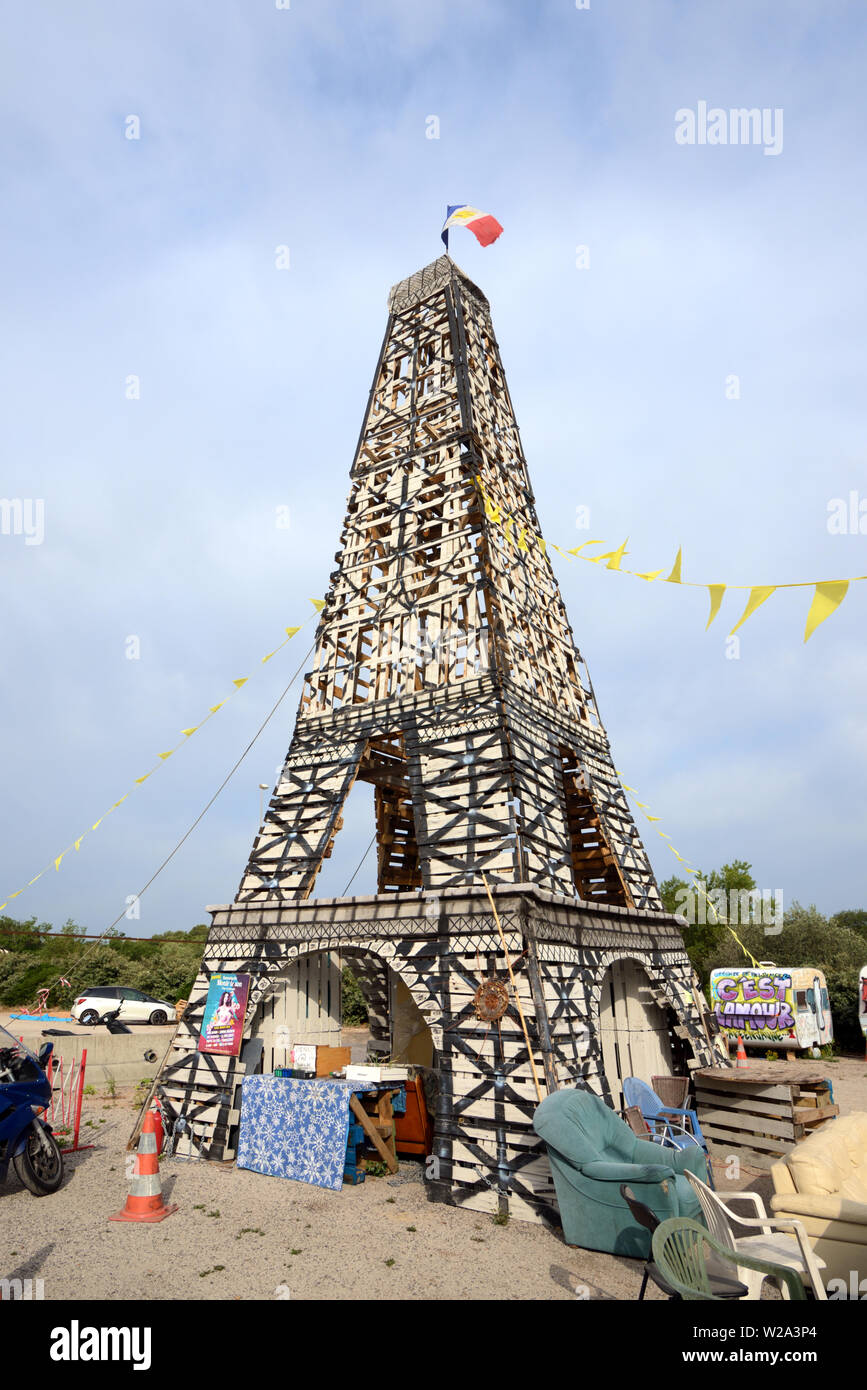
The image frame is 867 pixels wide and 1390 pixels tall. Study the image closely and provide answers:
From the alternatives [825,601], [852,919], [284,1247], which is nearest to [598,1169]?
[284,1247]

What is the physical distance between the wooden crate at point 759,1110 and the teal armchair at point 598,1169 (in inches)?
140

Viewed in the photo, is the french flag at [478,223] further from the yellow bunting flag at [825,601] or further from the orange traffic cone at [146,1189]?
the orange traffic cone at [146,1189]

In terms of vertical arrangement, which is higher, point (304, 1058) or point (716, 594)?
point (716, 594)

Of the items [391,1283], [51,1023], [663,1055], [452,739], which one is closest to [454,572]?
[452,739]

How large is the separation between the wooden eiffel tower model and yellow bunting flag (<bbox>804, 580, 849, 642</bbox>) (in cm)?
519

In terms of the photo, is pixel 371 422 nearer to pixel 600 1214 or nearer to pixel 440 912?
pixel 440 912

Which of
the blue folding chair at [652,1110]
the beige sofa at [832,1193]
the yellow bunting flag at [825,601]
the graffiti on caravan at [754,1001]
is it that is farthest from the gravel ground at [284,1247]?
the graffiti on caravan at [754,1001]

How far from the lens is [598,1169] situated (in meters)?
7.73

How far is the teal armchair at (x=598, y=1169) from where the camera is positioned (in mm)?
7656

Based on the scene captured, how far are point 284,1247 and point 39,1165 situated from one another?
13.4 ft

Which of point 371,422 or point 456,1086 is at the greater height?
point 371,422

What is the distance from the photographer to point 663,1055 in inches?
575

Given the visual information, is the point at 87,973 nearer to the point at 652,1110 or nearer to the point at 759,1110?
the point at 652,1110

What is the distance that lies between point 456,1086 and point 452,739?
5.30m
